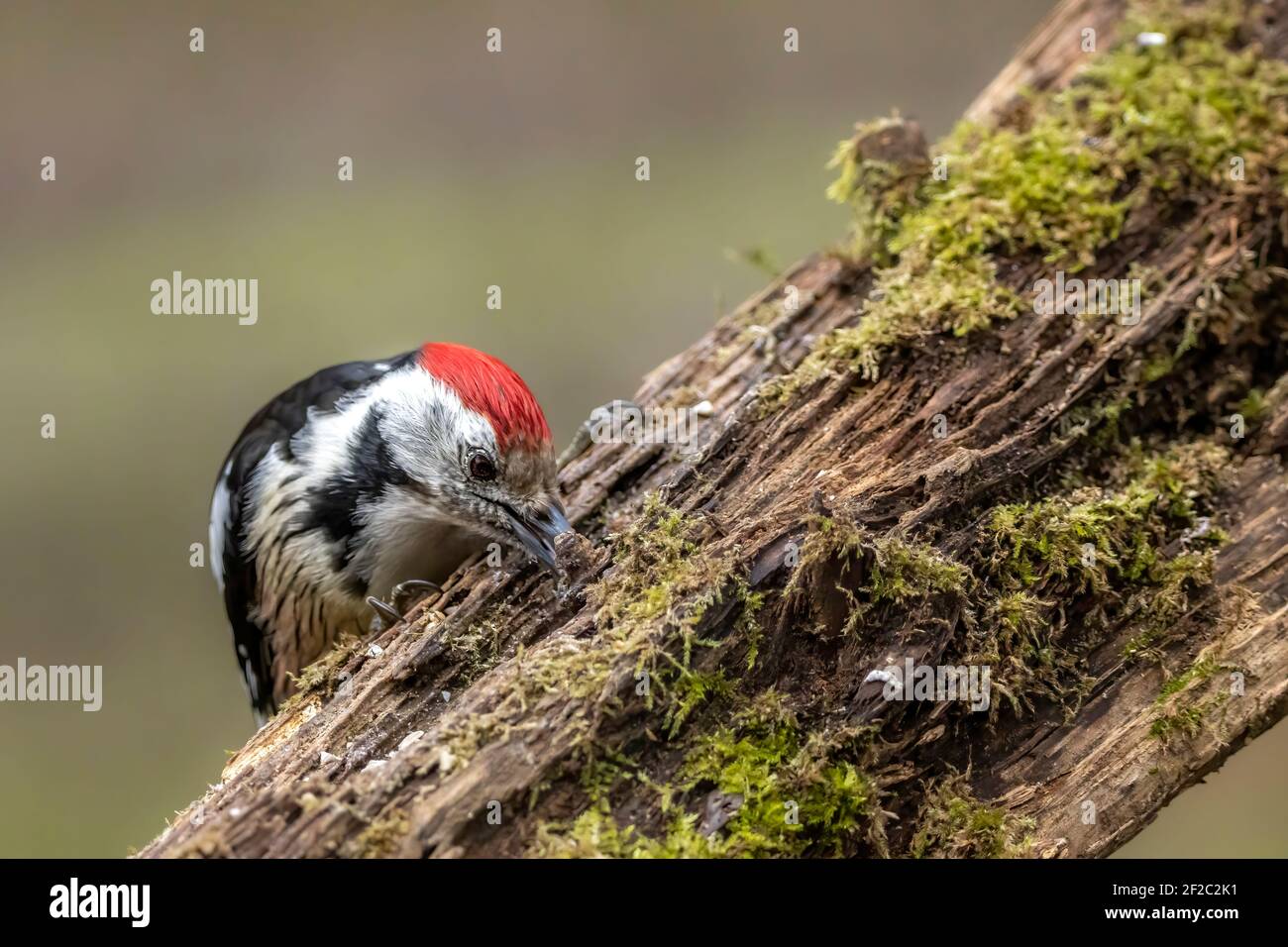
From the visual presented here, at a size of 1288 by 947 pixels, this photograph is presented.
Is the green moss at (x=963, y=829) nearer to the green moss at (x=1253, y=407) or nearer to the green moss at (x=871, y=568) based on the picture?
the green moss at (x=871, y=568)

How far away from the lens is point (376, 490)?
12.5 ft

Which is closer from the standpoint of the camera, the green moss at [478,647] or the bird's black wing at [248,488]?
the green moss at [478,647]

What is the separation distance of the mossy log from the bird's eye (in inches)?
11.2

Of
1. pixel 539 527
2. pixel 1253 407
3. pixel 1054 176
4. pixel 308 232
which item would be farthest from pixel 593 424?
pixel 308 232

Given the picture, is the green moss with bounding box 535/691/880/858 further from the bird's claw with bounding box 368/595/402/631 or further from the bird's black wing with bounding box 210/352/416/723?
the bird's black wing with bounding box 210/352/416/723

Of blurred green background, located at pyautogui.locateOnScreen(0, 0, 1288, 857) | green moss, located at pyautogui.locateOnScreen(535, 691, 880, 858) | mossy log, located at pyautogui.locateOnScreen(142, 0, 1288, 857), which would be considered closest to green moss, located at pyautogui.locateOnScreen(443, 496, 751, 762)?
mossy log, located at pyautogui.locateOnScreen(142, 0, 1288, 857)

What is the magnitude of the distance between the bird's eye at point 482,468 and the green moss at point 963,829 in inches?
65.1

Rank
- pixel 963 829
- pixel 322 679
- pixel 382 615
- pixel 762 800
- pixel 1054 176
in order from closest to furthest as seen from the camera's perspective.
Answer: pixel 762 800 < pixel 963 829 < pixel 322 679 < pixel 382 615 < pixel 1054 176

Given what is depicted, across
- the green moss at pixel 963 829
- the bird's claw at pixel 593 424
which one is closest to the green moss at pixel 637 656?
the green moss at pixel 963 829

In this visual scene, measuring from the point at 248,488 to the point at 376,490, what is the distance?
725mm

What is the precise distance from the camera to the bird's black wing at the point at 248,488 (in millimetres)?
4125

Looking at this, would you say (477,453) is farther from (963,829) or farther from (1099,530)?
(1099,530)
